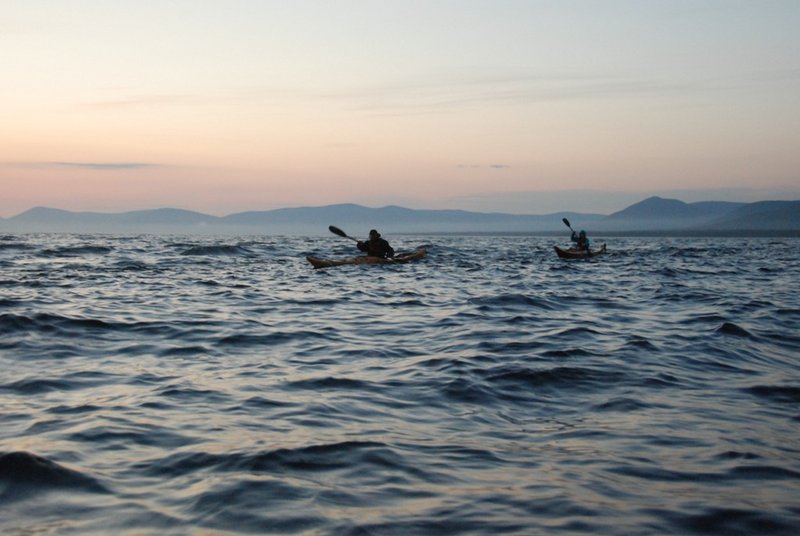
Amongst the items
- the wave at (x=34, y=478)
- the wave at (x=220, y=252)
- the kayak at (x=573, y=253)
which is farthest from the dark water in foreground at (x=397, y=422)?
the wave at (x=220, y=252)

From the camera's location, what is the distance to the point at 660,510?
4.77m

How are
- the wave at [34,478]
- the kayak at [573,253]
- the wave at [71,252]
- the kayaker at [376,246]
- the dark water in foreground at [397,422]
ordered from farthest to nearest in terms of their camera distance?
the wave at [71,252], the kayak at [573,253], the kayaker at [376,246], the wave at [34,478], the dark water in foreground at [397,422]

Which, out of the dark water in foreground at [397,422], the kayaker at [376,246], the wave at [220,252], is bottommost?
the wave at [220,252]

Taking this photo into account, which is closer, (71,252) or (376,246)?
(376,246)

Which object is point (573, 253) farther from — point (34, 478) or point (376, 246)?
point (34, 478)

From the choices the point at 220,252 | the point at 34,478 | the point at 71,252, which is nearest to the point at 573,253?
the point at 220,252

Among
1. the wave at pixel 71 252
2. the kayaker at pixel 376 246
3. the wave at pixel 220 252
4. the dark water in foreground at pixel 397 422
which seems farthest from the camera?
the wave at pixel 220 252

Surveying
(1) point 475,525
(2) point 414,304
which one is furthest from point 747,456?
(2) point 414,304

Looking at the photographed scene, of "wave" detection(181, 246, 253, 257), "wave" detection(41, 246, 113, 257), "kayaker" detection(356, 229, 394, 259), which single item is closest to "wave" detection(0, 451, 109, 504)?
"kayaker" detection(356, 229, 394, 259)

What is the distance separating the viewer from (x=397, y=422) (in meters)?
6.98

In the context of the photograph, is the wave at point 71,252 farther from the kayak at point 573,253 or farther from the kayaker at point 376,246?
the kayak at point 573,253

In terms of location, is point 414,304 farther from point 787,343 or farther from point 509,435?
point 509,435

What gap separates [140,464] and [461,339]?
23.8ft

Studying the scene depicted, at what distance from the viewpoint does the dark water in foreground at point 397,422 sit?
474 centimetres
